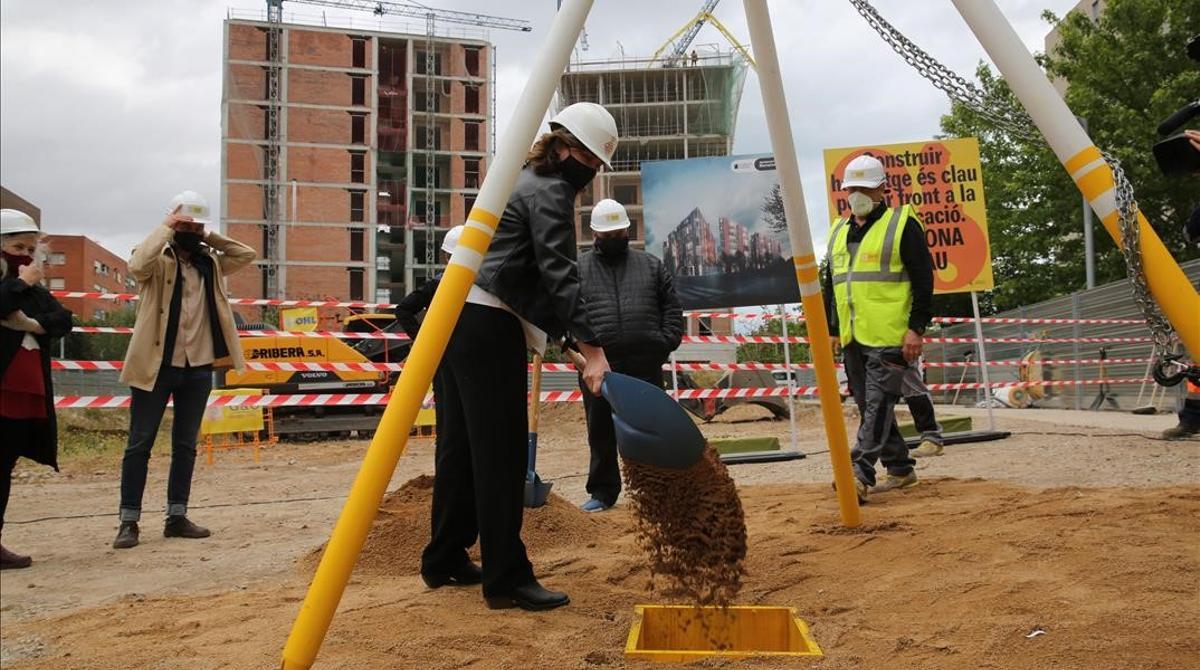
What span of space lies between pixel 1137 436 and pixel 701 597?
6294 millimetres

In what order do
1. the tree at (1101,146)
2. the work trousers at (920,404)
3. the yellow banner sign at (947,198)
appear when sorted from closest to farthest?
the work trousers at (920,404) → the yellow banner sign at (947,198) → the tree at (1101,146)

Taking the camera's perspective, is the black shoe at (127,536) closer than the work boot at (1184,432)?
Yes

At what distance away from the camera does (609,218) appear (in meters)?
5.83

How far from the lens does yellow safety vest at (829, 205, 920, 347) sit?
512 cm

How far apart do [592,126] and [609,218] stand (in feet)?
8.39

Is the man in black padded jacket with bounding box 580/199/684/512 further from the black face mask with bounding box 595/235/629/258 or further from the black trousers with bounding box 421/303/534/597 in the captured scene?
the black trousers with bounding box 421/303/534/597

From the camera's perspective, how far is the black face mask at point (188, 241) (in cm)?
488

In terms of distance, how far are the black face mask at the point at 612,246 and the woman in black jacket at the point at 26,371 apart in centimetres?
307

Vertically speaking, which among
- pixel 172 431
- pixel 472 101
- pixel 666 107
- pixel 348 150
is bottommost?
pixel 172 431

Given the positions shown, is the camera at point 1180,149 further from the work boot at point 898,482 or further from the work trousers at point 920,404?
the work trousers at point 920,404

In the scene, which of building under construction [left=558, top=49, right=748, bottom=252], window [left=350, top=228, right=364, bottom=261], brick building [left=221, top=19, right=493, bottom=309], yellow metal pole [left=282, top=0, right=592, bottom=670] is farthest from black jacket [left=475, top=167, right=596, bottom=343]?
window [left=350, top=228, right=364, bottom=261]

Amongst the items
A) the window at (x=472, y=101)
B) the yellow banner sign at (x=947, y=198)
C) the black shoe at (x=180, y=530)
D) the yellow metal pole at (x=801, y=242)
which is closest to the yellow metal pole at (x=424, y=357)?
the yellow metal pole at (x=801, y=242)

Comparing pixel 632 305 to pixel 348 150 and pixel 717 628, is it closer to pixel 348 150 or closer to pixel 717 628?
pixel 717 628

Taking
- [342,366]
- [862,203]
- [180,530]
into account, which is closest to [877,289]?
[862,203]
